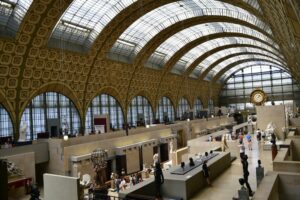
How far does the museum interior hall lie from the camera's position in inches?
526

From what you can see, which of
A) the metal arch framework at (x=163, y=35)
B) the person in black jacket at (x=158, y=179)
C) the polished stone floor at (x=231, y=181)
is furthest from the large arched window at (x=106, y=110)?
the person in black jacket at (x=158, y=179)

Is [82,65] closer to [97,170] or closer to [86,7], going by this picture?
[86,7]

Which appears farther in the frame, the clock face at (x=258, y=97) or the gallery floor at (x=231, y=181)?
the clock face at (x=258, y=97)

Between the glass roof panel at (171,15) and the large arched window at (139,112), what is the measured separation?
298 inches

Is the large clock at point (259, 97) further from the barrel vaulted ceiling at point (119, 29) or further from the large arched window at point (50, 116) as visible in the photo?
the large arched window at point (50, 116)

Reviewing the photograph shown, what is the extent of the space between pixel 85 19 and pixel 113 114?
13122mm

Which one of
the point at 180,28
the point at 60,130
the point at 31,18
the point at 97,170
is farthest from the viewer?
the point at 180,28

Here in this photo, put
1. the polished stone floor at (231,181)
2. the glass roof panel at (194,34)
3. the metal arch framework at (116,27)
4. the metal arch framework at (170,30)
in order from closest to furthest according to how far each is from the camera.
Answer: the polished stone floor at (231,181), the metal arch framework at (116,27), the metal arch framework at (170,30), the glass roof panel at (194,34)

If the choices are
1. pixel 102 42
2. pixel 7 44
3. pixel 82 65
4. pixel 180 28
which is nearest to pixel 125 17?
pixel 102 42

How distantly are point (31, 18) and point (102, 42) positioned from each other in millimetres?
9532

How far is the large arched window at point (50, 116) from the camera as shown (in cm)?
2750

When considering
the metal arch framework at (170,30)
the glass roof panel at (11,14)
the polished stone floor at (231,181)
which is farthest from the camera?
the metal arch framework at (170,30)

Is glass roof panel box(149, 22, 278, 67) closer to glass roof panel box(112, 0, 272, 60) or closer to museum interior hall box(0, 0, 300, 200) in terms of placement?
museum interior hall box(0, 0, 300, 200)

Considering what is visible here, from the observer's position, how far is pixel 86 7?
28.2 meters
